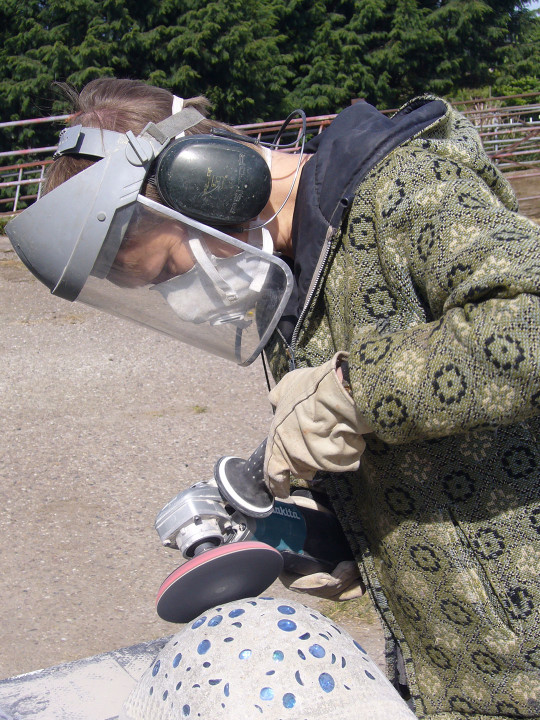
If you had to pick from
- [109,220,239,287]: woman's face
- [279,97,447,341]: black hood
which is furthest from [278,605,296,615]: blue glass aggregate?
[109,220,239,287]: woman's face

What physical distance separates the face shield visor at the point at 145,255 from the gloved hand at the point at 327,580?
0.57 meters

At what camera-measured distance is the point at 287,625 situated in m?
1.51

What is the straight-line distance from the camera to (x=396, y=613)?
6.10ft

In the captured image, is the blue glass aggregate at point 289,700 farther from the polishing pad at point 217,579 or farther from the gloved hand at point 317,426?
the gloved hand at point 317,426

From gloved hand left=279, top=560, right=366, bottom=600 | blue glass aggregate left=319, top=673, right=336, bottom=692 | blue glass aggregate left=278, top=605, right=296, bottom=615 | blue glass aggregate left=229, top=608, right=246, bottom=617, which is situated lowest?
gloved hand left=279, top=560, right=366, bottom=600

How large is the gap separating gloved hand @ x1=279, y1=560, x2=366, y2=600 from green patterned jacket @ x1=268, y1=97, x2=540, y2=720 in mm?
147

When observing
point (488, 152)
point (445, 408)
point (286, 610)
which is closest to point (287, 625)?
point (286, 610)

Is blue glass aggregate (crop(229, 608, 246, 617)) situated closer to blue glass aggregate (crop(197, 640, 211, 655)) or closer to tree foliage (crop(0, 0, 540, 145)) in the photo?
blue glass aggregate (crop(197, 640, 211, 655))

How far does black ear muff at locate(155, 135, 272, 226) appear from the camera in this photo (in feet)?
5.64

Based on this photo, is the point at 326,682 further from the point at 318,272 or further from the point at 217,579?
the point at 318,272

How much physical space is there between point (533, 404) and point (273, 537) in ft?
2.78

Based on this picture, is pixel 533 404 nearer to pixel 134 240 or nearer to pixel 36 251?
pixel 134 240

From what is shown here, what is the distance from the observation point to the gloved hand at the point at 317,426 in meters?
1.49

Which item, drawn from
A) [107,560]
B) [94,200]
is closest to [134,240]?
[94,200]
